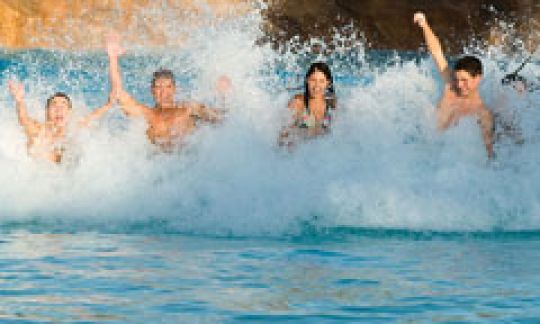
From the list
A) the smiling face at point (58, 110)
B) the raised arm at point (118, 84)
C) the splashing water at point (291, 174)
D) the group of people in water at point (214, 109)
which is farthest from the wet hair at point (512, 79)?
the smiling face at point (58, 110)

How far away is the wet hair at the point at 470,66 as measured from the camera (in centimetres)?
798

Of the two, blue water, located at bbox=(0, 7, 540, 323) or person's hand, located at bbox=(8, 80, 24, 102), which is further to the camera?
person's hand, located at bbox=(8, 80, 24, 102)

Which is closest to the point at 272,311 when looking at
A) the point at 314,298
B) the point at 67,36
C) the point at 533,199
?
the point at 314,298

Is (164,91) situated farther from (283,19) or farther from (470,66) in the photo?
(283,19)

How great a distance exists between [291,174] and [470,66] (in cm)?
135

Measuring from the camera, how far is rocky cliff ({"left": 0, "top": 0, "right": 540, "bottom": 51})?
27891mm

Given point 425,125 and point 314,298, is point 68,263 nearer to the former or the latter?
point 314,298

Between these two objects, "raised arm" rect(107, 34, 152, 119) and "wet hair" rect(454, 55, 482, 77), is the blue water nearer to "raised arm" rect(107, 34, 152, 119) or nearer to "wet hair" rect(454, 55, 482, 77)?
"raised arm" rect(107, 34, 152, 119)

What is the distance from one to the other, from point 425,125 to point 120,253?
2.75 meters

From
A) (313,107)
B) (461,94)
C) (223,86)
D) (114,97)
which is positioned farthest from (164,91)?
(461,94)

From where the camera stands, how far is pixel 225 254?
6199mm

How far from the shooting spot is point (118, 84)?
8453 millimetres

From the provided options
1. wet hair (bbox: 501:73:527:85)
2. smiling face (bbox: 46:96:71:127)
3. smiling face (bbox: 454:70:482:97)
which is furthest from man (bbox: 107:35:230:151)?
wet hair (bbox: 501:73:527:85)

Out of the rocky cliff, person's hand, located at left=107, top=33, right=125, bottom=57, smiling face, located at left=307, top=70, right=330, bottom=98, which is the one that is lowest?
smiling face, located at left=307, top=70, right=330, bottom=98
